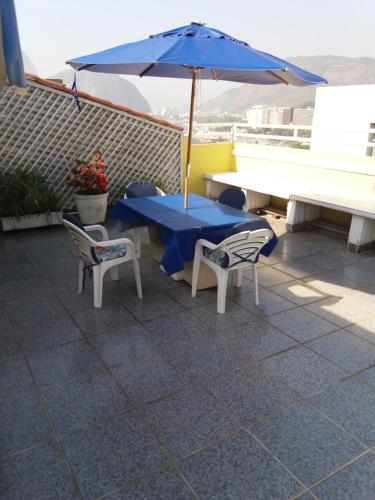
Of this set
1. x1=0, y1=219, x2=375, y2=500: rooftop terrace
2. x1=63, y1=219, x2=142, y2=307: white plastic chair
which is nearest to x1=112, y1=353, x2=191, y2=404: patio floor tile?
x1=0, y1=219, x2=375, y2=500: rooftop terrace

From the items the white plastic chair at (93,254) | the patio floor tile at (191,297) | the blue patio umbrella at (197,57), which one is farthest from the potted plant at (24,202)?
the patio floor tile at (191,297)

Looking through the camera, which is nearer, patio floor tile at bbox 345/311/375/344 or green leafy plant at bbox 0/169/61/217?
patio floor tile at bbox 345/311/375/344

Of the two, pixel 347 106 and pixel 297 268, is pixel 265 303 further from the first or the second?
pixel 347 106

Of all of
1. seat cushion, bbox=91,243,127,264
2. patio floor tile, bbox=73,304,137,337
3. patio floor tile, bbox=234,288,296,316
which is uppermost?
seat cushion, bbox=91,243,127,264

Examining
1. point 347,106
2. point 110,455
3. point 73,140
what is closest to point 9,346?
point 110,455

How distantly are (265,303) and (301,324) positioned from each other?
0.44 m

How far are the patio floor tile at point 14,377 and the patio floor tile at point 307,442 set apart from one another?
1383 millimetres

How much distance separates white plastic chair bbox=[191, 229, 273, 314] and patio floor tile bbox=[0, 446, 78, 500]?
69.9 inches

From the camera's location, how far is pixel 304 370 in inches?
97.9

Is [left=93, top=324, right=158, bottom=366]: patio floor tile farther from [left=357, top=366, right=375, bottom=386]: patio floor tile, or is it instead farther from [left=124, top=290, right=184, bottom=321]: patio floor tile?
[left=357, top=366, right=375, bottom=386]: patio floor tile

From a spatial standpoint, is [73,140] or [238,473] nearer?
[238,473]

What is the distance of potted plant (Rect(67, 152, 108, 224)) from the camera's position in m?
5.52

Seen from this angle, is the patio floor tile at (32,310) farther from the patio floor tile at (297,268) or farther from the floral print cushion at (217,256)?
the patio floor tile at (297,268)

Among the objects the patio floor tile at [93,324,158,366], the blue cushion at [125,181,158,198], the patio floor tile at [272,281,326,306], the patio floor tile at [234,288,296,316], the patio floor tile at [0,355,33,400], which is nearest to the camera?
the patio floor tile at [0,355,33,400]
